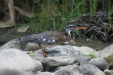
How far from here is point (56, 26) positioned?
877cm

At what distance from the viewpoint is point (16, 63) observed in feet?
14.3

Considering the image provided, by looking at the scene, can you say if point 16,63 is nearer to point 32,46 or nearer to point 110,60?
point 110,60

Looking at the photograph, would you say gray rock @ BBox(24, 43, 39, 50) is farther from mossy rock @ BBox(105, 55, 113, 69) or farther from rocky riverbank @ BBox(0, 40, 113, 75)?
mossy rock @ BBox(105, 55, 113, 69)

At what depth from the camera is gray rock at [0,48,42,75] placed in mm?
4215

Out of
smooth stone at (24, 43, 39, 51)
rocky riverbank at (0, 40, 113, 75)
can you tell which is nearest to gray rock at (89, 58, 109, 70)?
rocky riverbank at (0, 40, 113, 75)

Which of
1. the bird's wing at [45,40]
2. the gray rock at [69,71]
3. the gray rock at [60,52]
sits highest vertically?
the bird's wing at [45,40]

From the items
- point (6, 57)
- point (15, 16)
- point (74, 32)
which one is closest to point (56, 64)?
point (6, 57)

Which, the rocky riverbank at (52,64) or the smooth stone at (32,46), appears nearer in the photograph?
the rocky riverbank at (52,64)

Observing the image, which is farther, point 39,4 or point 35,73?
point 39,4

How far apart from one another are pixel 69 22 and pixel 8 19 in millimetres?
2338

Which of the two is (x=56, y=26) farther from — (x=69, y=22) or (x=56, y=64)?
(x=56, y=64)

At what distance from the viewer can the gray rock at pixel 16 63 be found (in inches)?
166

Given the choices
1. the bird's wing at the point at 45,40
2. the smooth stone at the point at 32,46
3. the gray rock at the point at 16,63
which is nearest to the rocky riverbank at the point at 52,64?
the gray rock at the point at 16,63

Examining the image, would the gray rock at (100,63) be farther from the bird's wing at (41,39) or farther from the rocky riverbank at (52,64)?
the bird's wing at (41,39)
